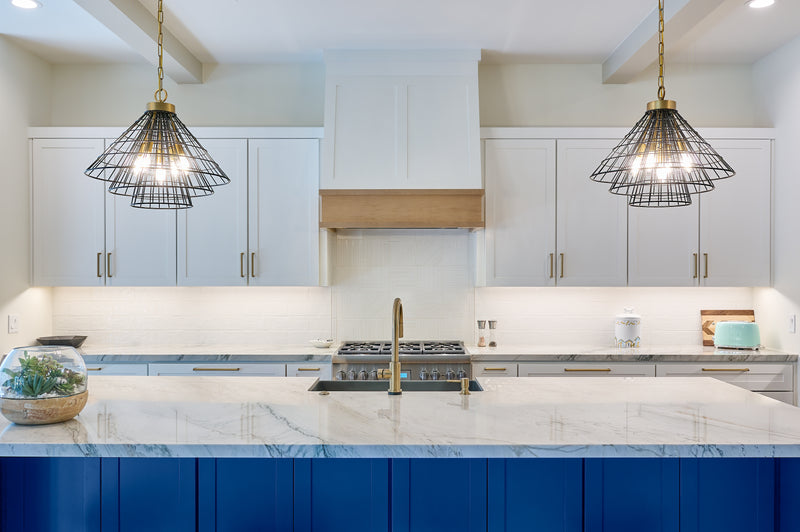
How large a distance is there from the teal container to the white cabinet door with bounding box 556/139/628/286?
29.0 inches

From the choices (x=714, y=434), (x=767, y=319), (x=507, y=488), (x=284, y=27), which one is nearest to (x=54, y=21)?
(x=284, y=27)

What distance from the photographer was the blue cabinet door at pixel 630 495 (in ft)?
5.98

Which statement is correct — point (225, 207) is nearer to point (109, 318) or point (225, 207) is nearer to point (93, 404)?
point (109, 318)

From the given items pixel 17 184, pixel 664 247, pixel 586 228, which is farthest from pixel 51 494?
pixel 664 247

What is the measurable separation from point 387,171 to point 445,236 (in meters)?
0.72

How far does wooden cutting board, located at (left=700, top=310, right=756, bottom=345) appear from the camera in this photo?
4074 millimetres

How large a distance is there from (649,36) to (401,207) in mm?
1669

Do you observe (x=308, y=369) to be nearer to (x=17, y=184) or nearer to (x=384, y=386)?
(x=384, y=386)

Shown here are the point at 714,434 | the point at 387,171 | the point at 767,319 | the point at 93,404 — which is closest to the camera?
the point at 714,434

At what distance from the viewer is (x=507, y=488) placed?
71.7 inches

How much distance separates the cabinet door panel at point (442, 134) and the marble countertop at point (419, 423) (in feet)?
5.36

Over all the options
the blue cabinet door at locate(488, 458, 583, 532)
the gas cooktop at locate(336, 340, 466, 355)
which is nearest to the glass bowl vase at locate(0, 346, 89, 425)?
the blue cabinet door at locate(488, 458, 583, 532)

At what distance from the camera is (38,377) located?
5.65 feet

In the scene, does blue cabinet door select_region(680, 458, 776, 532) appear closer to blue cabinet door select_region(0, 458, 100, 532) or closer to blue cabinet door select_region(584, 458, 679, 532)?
blue cabinet door select_region(584, 458, 679, 532)
